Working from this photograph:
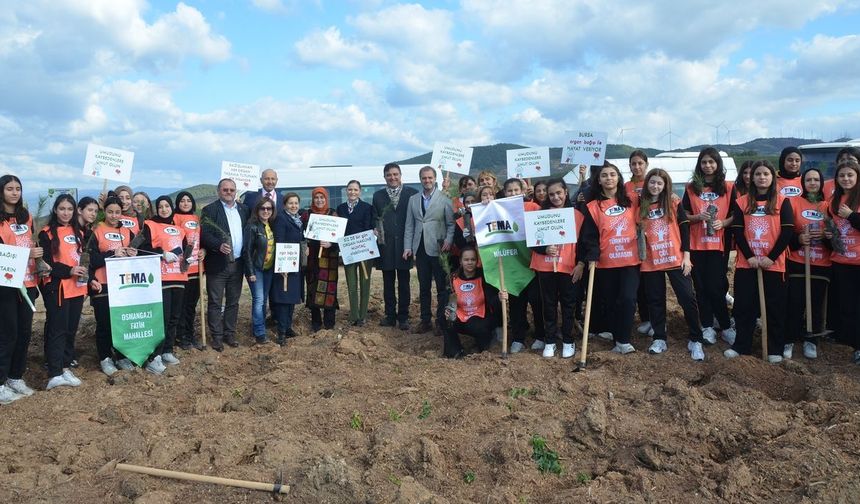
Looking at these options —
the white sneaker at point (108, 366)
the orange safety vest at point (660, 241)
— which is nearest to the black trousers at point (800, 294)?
the orange safety vest at point (660, 241)

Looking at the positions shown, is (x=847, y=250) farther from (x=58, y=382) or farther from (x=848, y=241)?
(x=58, y=382)

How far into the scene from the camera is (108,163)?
8.34 metres

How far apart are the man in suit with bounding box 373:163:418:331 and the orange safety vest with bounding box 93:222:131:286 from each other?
9.89ft

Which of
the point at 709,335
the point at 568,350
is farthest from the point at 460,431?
the point at 709,335

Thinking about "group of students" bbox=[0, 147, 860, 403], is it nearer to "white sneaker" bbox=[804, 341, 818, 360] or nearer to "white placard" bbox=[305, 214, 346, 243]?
"white sneaker" bbox=[804, 341, 818, 360]

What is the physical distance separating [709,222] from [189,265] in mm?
5693

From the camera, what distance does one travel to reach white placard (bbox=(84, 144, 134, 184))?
27.1ft

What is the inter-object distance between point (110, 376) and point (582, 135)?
621cm

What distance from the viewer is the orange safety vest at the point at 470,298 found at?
23.5 ft

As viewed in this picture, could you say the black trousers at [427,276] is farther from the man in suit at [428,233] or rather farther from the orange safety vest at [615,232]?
the orange safety vest at [615,232]

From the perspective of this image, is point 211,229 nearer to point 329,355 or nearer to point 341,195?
point 329,355

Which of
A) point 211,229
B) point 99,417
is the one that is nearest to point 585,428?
point 99,417

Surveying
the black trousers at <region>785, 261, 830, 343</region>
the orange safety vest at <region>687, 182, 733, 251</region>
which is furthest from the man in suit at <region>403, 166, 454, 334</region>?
the black trousers at <region>785, 261, 830, 343</region>

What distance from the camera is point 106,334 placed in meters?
7.07
